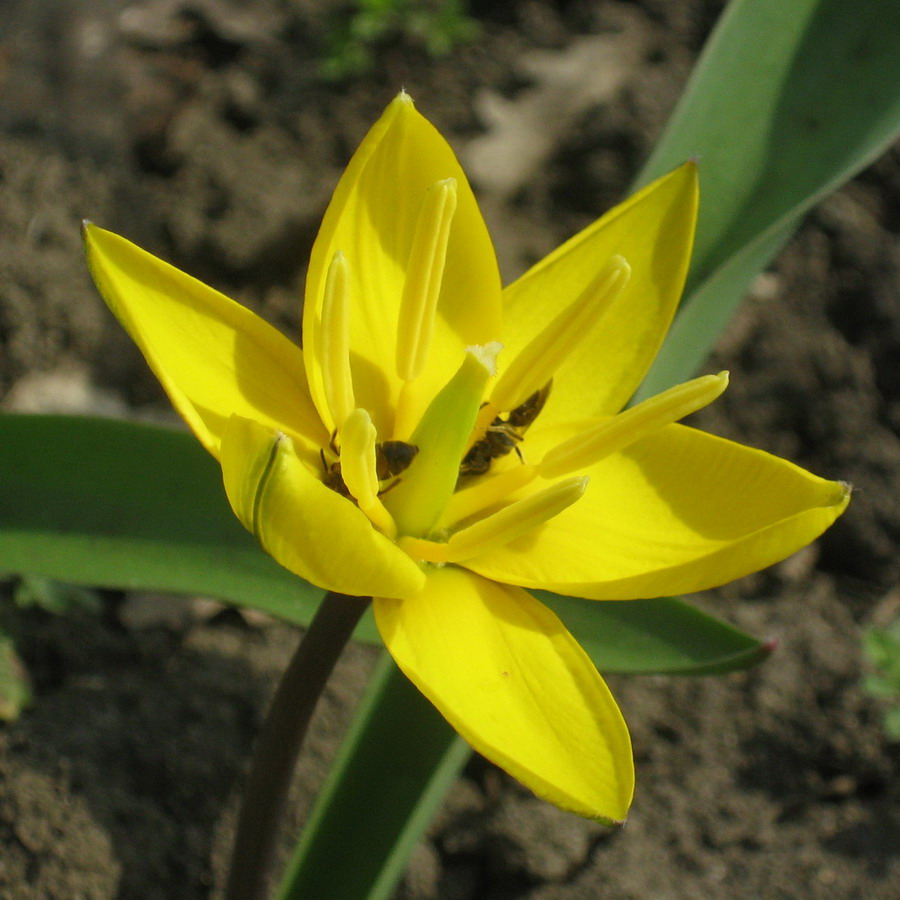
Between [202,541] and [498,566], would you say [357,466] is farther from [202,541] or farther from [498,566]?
[202,541]

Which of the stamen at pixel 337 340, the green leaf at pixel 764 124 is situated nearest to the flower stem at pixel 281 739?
the stamen at pixel 337 340

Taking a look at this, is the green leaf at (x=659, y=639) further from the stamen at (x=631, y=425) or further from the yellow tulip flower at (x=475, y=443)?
the stamen at (x=631, y=425)

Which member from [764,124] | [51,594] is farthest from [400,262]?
[51,594]

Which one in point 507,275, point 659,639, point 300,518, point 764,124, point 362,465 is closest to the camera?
point 300,518

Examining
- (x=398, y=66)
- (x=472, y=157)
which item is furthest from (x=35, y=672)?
(x=398, y=66)

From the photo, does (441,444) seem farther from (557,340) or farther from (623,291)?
(623,291)

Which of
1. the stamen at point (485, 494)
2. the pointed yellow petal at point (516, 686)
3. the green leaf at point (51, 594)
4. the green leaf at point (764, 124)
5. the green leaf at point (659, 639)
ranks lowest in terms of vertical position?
the green leaf at point (51, 594)

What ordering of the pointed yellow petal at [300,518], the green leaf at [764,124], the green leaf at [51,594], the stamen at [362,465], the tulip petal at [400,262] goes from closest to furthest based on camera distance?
the pointed yellow petal at [300,518] < the stamen at [362,465] < the tulip petal at [400,262] < the green leaf at [764,124] < the green leaf at [51,594]
